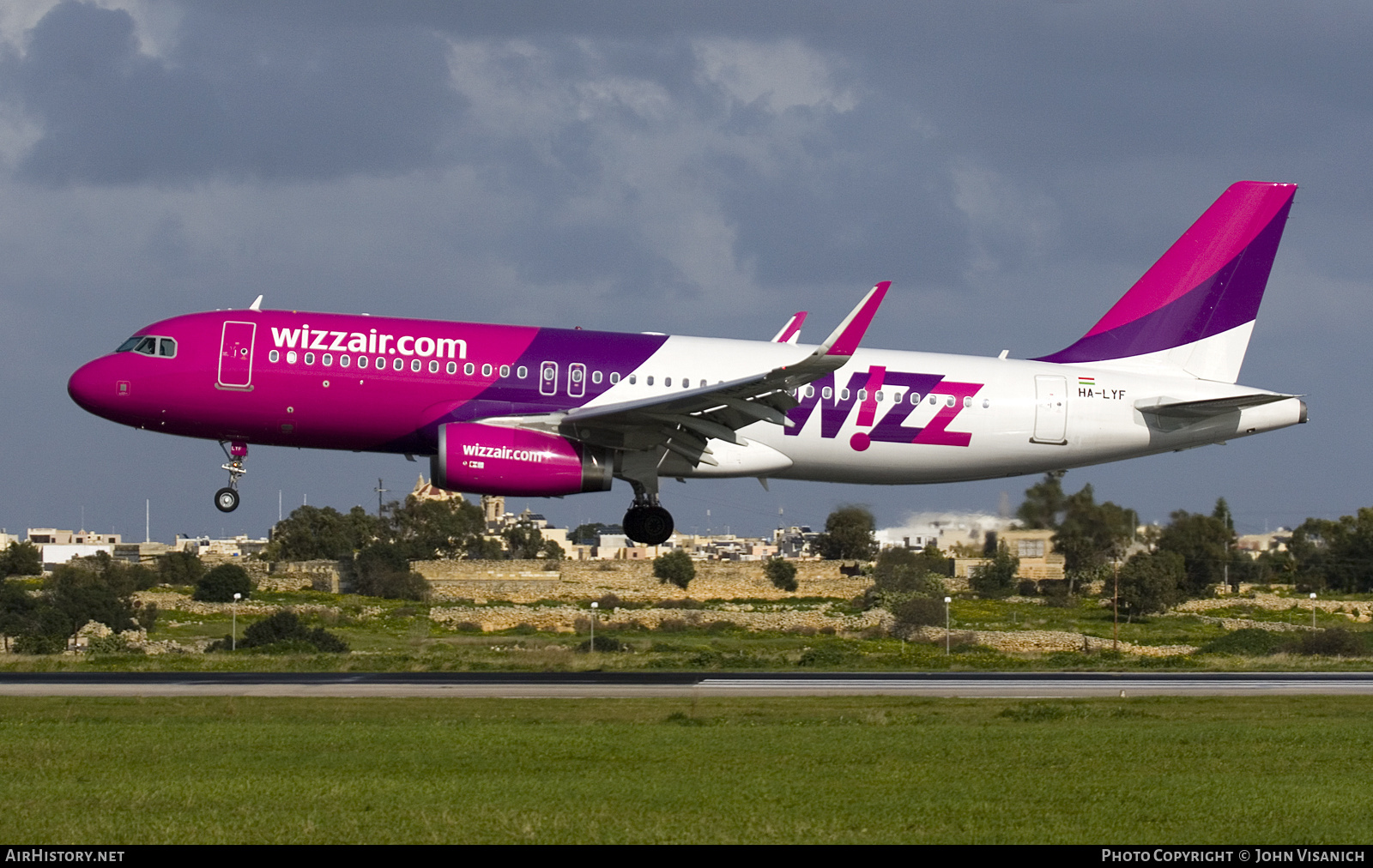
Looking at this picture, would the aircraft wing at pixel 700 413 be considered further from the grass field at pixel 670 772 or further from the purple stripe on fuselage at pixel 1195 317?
the purple stripe on fuselage at pixel 1195 317

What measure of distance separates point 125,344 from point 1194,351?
24926 millimetres

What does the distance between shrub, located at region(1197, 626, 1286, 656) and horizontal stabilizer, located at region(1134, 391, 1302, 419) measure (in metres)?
15.8

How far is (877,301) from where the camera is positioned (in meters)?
30.0

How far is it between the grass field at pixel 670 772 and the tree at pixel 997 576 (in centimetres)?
2615

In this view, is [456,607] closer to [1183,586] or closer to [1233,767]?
[1183,586]

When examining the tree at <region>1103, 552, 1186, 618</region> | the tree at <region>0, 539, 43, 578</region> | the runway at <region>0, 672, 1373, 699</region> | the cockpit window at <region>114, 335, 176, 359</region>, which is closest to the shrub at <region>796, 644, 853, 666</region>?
the runway at <region>0, 672, 1373, 699</region>

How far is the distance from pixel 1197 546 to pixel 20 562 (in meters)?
63.0

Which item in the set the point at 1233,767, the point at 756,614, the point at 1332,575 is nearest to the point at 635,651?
the point at 756,614

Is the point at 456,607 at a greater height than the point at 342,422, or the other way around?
the point at 342,422

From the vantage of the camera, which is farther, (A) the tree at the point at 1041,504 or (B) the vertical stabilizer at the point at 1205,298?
(A) the tree at the point at 1041,504

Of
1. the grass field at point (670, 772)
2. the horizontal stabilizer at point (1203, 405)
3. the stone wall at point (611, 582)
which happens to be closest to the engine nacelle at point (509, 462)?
the grass field at point (670, 772)

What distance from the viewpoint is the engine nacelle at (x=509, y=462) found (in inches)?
1261

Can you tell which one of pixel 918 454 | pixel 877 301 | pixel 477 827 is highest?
pixel 877 301

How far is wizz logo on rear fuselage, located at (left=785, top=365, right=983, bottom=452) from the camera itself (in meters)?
34.4
